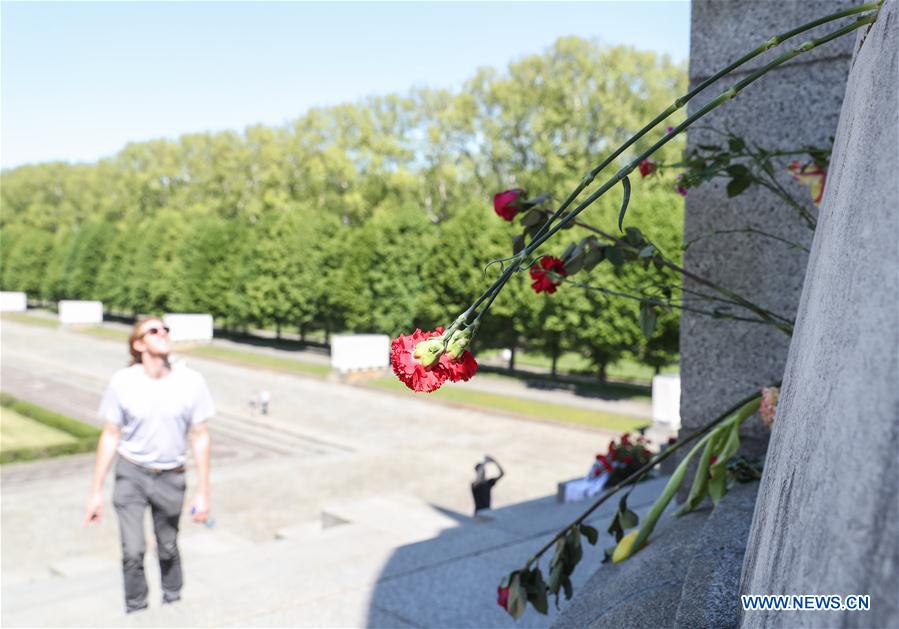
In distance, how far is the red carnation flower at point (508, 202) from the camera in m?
2.36

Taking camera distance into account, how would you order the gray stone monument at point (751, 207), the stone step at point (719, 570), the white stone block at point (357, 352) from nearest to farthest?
the stone step at point (719, 570) < the gray stone monument at point (751, 207) < the white stone block at point (357, 352)

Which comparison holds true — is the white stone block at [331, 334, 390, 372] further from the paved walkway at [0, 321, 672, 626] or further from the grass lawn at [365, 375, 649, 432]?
the grass lawn at [365, 375, 649, 432]

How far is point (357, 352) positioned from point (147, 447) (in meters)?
21.3

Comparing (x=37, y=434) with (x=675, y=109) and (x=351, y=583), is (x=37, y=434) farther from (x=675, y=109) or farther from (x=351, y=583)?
(x=675, y=109)

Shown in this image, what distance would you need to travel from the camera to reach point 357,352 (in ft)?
85.4

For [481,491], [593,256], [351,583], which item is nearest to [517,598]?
[593,256]

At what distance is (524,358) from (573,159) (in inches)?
339

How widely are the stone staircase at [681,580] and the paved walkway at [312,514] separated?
138cm

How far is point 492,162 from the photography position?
39.6 meters

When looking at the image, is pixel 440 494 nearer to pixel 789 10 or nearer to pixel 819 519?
pixel 789 10

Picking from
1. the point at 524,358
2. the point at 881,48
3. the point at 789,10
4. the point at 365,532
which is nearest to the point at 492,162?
the point at 524,358

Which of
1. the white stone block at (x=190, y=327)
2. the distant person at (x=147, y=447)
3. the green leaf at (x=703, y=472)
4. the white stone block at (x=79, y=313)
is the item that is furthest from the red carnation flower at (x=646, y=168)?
the white stone block at (x=79, y=313)

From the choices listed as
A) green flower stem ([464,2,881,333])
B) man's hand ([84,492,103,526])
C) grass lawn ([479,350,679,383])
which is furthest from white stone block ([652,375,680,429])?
green flower stem ([464,2,881,333])

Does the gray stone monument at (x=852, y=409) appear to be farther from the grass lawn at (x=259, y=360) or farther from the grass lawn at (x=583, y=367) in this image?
the grass lawn at (x=259, y=360)
